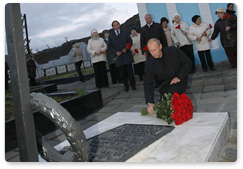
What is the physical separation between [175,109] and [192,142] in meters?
0.59

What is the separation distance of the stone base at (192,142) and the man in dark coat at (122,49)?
3.69 m

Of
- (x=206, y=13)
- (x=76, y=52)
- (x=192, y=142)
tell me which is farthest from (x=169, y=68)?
(x=76, y=52)

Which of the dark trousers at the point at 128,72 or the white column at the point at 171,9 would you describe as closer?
the dark trousers at the point at 128,72

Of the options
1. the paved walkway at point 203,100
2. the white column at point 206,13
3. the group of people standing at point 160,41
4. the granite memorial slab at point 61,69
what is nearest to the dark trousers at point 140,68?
the group of people standing at point 160,41

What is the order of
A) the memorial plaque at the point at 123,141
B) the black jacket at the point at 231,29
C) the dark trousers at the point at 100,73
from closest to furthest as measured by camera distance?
the memorial plaque at the point at 123,141, the black jacket at the point at 231,29, the dark trousers at the point at 100,73

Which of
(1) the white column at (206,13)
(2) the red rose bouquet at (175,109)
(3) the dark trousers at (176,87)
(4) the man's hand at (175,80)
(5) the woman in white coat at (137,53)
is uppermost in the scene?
(1) the white column at (206,13)

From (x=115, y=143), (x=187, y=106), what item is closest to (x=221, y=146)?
(x=187, y=106)

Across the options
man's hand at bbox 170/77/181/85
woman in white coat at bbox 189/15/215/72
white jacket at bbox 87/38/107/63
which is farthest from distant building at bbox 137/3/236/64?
man's hand at bbox 170/77/181/85

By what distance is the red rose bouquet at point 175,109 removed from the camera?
3115 mm

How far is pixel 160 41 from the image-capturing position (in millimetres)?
6824

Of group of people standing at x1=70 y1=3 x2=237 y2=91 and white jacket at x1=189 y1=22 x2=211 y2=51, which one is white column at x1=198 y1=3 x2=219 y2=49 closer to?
group of people standing at x1=70 y1=3 x2=237 y2=91

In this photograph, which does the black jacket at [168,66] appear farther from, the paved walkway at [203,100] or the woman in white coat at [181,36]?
the woman in white coat at [181,36]

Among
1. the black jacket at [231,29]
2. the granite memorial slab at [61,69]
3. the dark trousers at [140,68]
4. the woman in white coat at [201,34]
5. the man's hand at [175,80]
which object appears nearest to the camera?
the man's hand at [175,80]

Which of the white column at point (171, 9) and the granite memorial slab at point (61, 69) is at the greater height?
the white column at point (171, 9)
